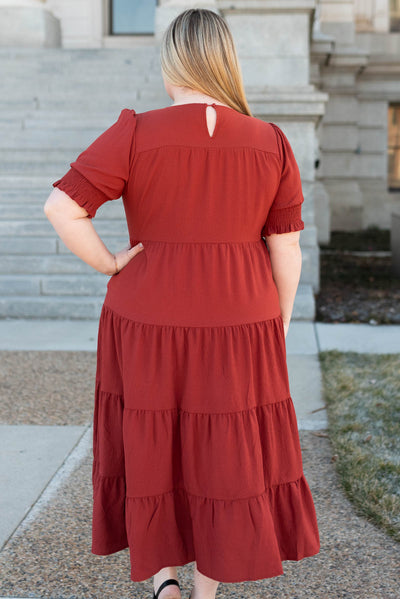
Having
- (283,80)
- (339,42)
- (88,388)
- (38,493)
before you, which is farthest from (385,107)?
(38,493)

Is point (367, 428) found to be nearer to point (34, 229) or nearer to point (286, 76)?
point (286, 76)

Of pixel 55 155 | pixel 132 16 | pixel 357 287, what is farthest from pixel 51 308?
pixel 132 16

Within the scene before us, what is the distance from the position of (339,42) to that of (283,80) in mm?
7842

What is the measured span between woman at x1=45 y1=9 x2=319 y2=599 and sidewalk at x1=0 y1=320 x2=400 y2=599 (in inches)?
18.5

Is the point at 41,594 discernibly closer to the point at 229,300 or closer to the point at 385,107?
the point at 229,300

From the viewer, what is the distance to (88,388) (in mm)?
4590

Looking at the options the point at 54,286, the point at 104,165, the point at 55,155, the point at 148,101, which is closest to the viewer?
the point at 104,165

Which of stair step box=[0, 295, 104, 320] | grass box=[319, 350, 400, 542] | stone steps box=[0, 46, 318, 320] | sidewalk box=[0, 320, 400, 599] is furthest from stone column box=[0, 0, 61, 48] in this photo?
grass box=[319, 350, 400, 542]

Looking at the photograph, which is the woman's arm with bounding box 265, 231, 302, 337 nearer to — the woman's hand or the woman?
the woman

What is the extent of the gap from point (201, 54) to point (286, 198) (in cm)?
49

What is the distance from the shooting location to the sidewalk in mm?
2461

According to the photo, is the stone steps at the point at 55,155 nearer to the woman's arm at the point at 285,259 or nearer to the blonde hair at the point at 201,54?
the woman's arm at the point at 285,259

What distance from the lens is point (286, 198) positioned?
7.06 feet

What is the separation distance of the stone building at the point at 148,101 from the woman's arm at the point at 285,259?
4.21 metres
